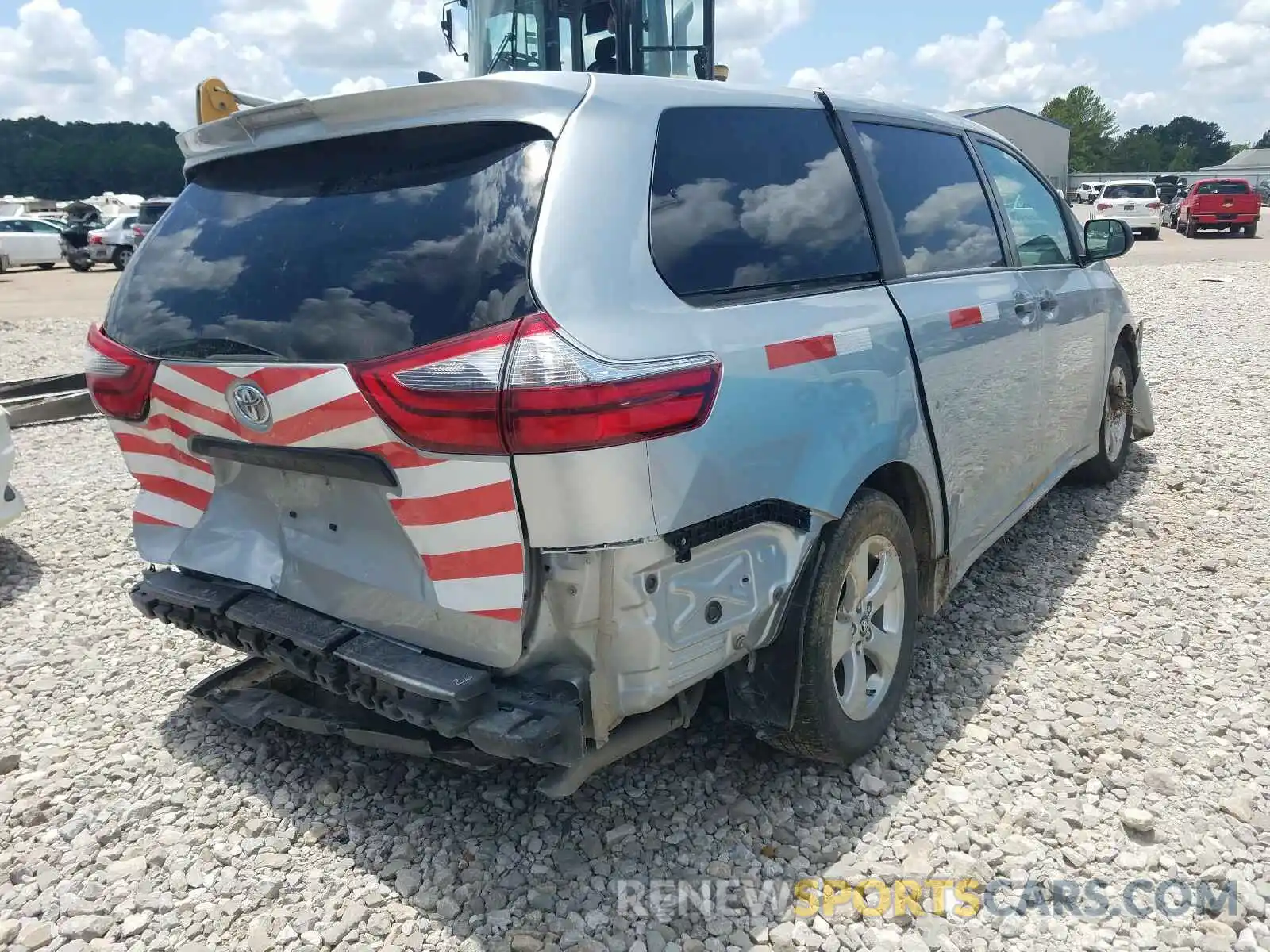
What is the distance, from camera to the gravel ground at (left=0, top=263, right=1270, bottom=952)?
237cm

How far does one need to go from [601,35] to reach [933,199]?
4813 millimetres

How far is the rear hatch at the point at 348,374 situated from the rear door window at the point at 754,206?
366mm

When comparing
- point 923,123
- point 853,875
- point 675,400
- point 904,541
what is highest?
point 923,123

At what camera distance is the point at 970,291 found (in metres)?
3.44

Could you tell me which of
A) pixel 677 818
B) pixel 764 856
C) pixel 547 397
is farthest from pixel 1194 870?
pixel 547 397

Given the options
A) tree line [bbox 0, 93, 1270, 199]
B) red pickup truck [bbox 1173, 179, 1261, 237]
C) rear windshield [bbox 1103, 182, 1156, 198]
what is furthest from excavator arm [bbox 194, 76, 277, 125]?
tree line [bbox 0, 93, 1270, 199]

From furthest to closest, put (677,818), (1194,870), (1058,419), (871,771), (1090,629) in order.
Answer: (1058,419) < (1090,629) < (871,771) < (677,818) < (1194,870)

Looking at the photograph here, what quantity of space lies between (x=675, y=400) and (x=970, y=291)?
1.81 metres

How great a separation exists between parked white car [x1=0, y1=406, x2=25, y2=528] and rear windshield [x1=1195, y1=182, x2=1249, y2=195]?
102ft

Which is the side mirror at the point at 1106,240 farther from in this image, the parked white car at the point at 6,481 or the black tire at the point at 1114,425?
the parked white car at the point at 6,481

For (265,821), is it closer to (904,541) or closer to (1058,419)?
(904,541)

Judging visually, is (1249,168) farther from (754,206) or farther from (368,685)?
(368,685)

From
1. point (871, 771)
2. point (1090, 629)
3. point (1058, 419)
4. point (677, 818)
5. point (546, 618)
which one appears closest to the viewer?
point (546, 618)

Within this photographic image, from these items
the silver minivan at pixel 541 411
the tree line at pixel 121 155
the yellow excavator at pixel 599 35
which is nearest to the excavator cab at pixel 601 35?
the yellow excavator at pixel 599 35
